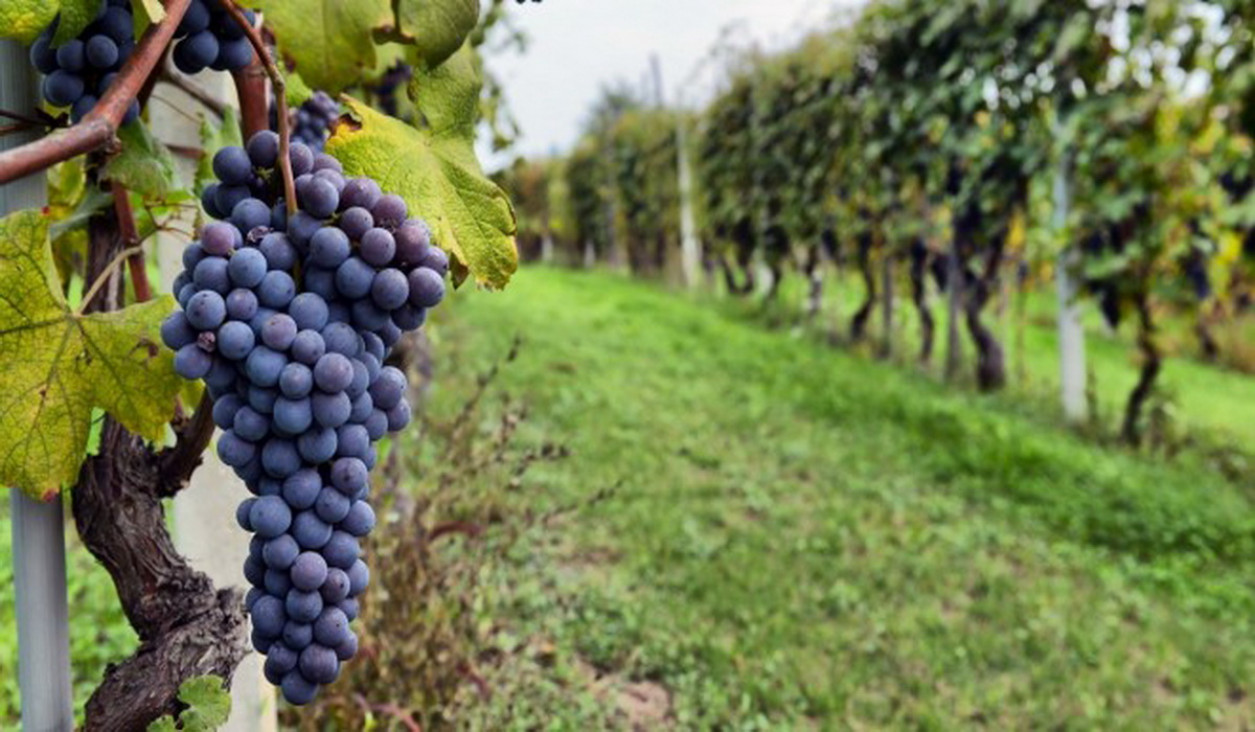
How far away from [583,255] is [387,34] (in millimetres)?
25494

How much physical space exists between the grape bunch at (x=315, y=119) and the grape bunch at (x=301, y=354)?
71 cm

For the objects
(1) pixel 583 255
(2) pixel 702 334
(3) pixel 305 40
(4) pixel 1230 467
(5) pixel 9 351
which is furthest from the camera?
(1) pixel 583 255

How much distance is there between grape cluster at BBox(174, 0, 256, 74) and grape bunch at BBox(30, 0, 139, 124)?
0.04 m

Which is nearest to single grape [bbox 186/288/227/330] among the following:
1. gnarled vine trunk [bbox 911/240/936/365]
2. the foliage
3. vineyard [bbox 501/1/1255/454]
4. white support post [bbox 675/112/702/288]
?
the foliage

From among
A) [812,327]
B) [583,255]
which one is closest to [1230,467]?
[812,327]

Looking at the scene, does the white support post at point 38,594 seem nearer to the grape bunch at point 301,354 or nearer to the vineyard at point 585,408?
the vineyard at point 585,408

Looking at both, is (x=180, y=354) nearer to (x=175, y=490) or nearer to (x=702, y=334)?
(x=175, y=490)

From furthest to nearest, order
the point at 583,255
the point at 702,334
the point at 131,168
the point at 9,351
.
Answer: the point at 583,255, the point at 702,334, the point at 131,168, the point at 9,351

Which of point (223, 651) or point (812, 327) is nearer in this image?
point (223, 651)

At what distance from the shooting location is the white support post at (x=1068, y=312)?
5.90 m

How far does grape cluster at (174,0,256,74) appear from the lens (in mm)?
783

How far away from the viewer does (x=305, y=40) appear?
63cm

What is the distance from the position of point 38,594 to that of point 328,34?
53cm

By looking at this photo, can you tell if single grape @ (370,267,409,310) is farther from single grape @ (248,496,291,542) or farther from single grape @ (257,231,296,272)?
single grape @ (248,496,291,542)
